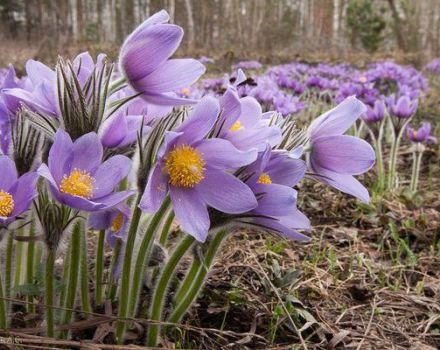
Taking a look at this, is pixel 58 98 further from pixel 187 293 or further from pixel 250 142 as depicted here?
pixel 187 293

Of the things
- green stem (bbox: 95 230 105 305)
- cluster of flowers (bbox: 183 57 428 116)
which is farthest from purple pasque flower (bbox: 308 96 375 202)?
cluster of flowers (bbox: 183 57 428 116)

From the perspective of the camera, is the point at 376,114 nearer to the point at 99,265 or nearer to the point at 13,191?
the point at 99,265

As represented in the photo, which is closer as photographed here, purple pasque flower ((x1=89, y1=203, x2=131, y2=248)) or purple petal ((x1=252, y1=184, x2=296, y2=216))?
purple petal ((x1=252, y1=184, x2=296, y2=216))

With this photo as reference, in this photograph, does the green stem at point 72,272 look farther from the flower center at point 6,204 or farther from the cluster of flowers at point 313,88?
the cluster of flowers at point 313,88

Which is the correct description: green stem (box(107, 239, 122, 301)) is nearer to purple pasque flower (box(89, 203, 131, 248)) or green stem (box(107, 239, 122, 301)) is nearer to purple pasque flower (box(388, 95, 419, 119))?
purple pasque flower (box(89, 203, 131, 248))

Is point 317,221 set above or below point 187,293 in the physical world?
below

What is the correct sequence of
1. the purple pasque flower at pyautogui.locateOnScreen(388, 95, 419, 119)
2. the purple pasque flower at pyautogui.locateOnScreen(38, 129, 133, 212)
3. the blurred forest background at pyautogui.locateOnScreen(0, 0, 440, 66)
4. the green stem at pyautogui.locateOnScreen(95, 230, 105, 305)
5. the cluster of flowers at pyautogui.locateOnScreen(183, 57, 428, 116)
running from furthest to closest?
1. the blurred forest background at pyautogui.locateOnScreen(0, 0, 440, 66)
2. the cluster of flowers at pyautogui.locateOnScreen(183, 57, 428, 116)
3. the purple pasque flower at pyautogui.locateOnScreen(388, 95, 419, 119)
4. the green stem at pyautogui.locateOnScreen(95, 230, 105, 305)
5. the purple pasque flower at pyautogui.locateOnScreen(38, 129, 133, 212)

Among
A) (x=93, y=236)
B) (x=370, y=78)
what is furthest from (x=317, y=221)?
(x=370, y=78)
